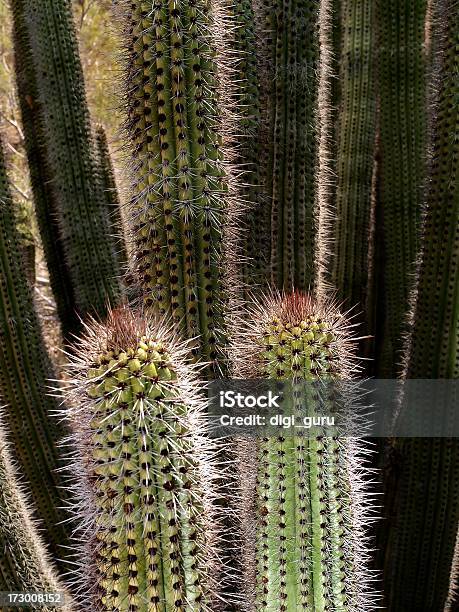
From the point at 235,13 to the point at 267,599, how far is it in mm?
2152

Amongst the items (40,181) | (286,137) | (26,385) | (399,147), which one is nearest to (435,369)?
(286,137)

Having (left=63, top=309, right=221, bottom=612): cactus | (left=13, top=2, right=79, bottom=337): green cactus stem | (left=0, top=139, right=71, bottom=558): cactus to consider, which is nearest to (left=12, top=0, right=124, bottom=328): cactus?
(left=13, top=2, right=79, bottom=337): green cactus stem

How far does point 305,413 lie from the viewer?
2.16 m

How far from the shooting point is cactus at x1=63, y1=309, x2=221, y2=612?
1.88m

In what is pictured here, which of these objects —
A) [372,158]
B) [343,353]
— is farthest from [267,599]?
[372,158]

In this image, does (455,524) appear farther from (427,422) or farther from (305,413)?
(305,413)

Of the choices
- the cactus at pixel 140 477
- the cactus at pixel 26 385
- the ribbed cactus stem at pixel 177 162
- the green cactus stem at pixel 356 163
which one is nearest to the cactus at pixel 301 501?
the cactus at pixel 140 477

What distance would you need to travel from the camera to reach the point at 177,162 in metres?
2.50

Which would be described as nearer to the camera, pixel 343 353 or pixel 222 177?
pixel 343 353

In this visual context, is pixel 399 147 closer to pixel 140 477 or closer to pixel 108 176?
pixel 108 176

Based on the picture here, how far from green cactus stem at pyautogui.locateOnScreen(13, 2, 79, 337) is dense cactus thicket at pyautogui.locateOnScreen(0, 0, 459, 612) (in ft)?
0.05

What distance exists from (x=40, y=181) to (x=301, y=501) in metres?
3.15

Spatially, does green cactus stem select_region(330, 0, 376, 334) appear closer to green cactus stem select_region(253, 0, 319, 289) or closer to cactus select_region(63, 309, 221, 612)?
green cactus stem select_region(253, 0, 319, 289)

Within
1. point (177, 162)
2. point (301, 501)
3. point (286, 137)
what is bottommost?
point (301, 501)
